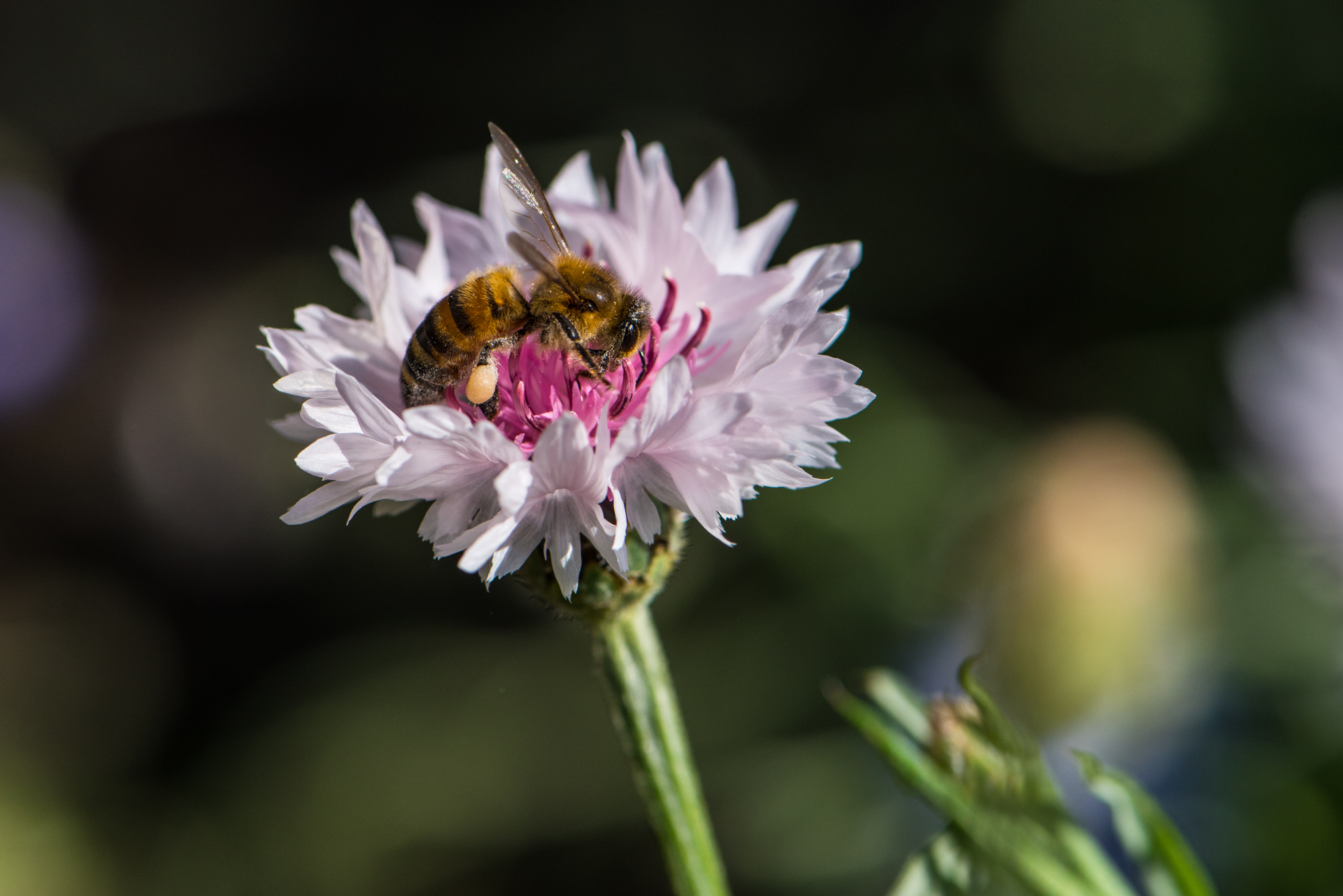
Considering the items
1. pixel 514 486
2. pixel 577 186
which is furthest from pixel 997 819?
pixel 577 186

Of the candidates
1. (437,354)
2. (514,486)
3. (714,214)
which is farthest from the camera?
(714,214)

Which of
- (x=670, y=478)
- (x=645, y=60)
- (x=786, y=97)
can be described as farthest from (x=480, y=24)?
(x=670, y=478)

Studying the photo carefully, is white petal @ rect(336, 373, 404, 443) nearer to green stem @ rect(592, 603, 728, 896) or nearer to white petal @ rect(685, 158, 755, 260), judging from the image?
green stem @ rect(592, 603, 728, 896)

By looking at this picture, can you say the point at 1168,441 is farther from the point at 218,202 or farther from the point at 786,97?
the point at 218,202

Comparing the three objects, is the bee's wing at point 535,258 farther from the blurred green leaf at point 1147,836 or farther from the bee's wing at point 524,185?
the blurred green leaf at point 1147,836

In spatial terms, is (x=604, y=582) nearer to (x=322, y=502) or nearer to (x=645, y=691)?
(x=645, y=691)

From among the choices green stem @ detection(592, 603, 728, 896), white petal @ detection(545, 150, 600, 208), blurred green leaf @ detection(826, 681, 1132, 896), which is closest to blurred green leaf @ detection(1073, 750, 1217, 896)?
blurred green leaf @ detection(826, 681, 1132, 896)
